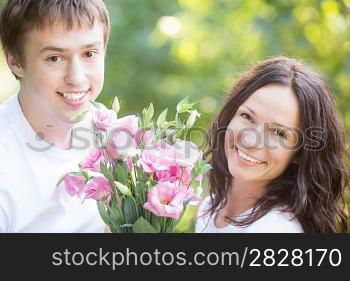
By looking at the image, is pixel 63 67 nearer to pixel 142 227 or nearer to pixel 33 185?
pixel 33 185

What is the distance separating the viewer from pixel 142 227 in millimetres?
1055

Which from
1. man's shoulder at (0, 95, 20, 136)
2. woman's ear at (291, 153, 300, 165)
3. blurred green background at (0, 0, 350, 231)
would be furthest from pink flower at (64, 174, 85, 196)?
blurred green background at (0, 0, 350, 231)

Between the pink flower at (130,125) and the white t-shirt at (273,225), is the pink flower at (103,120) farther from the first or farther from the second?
the white t-shirt at (273,225)

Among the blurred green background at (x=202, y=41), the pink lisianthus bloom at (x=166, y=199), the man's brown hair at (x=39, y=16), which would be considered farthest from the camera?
the blurred green background at (x=202, y=41)

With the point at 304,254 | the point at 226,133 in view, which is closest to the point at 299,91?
the point at 226,133

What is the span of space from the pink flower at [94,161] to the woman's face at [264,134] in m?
0.28

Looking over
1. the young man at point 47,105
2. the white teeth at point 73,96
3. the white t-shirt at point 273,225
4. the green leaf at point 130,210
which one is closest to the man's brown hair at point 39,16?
the young man at point 47,105

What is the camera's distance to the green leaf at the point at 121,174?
1035 mm

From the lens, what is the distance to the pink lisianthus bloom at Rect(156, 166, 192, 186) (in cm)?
103

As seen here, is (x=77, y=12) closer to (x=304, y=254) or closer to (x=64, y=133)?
(x=64, y=133)

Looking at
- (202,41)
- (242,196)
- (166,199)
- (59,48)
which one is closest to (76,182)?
(166,199)

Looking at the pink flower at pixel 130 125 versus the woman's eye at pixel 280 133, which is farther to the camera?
the woman's eye at pixel 280 133

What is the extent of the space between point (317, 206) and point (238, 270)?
0.62ft

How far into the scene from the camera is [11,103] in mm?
1273
